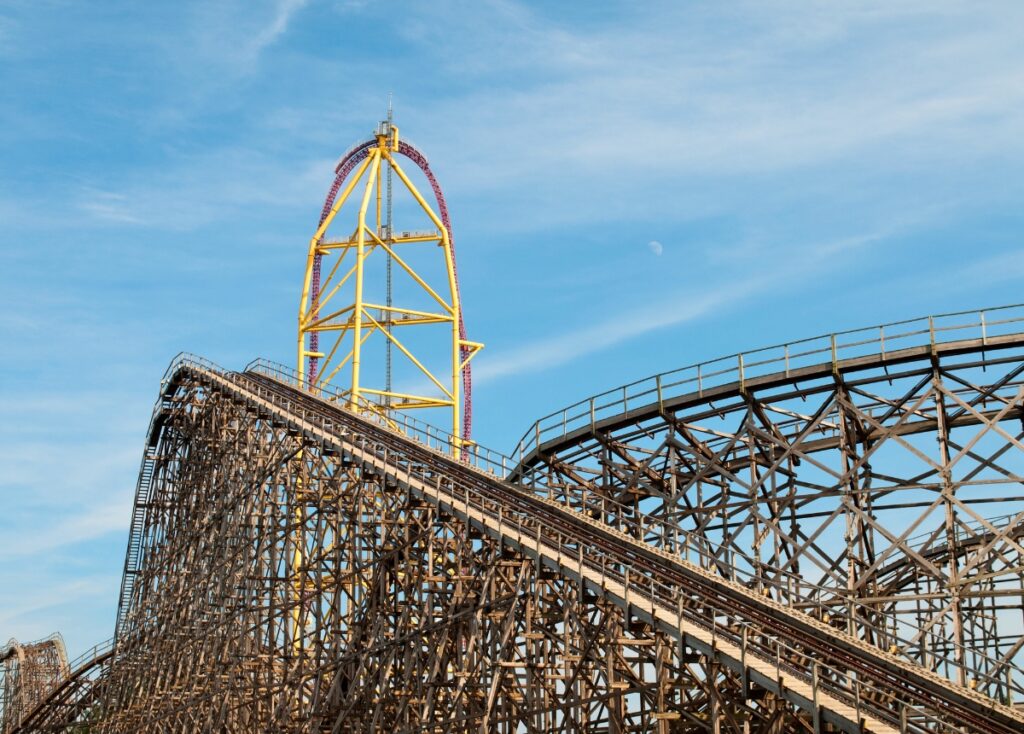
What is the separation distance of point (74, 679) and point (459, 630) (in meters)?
29.0

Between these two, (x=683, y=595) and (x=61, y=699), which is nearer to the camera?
(x=683, y=595)

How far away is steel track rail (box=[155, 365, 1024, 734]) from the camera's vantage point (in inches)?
761

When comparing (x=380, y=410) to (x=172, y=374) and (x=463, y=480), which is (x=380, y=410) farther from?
(x=463, y=480)

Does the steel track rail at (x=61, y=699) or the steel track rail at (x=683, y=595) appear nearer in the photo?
the steel track rail at (x=683, y=595)

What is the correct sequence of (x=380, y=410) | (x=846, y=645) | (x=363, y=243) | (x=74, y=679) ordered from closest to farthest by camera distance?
(x=846, y=645), (x=380, y=410), (x=363, y=243), (x=74, y=679)

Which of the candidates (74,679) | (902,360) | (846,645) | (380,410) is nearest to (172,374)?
(380,410)

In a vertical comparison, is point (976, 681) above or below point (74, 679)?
below

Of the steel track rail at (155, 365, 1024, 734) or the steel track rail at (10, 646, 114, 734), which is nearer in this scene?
the steel track rail at (155, 365, 1024, 734)

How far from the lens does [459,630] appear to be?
26703 mm

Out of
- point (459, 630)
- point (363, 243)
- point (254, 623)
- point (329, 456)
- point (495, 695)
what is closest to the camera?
point (495, 695)

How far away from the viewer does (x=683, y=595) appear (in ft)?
69.7

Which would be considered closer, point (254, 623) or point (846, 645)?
point (846, 645)

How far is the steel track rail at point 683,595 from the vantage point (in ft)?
63.4

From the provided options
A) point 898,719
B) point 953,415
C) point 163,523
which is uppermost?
point 163,523
